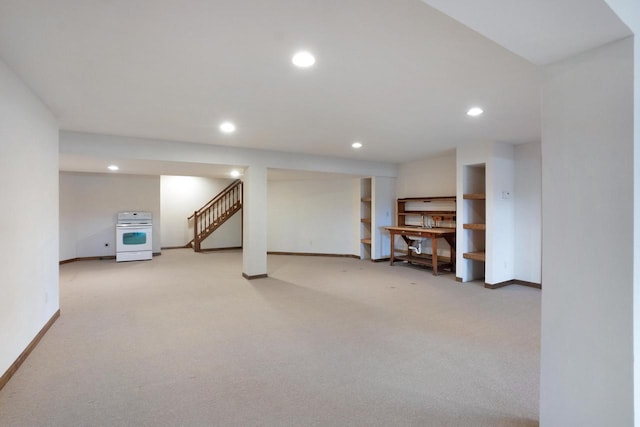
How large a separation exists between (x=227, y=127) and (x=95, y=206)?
560 cm

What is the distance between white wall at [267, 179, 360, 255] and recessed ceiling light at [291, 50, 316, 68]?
19.0 ft

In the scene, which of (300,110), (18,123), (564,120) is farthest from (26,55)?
(564,120)

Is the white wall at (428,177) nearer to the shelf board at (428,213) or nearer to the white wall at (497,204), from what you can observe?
the shelf board at (428,213)

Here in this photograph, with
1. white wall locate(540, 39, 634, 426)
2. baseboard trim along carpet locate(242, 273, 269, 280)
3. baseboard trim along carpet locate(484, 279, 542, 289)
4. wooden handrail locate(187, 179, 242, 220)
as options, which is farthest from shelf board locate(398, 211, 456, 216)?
wooden handrail locate(187, 179, 242, 220)

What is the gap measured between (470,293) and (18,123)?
5.55 metres

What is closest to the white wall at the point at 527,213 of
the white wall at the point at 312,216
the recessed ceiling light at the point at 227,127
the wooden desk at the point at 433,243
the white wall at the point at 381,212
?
the wooden desk at the point at 433,243

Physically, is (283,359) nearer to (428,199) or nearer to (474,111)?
(474,111)

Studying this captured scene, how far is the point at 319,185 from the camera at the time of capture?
8516 millimetres

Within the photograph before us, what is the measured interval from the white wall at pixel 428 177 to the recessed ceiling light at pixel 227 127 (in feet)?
13.5

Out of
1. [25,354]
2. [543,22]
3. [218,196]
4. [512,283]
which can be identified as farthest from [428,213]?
[218,196]

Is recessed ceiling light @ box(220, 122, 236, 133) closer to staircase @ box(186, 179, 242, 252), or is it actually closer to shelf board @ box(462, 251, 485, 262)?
shelf board @ box(462, 251, 485, 262)

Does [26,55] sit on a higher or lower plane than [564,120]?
higher

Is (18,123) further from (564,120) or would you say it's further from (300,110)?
(564,120)

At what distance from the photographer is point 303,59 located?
2.23m
